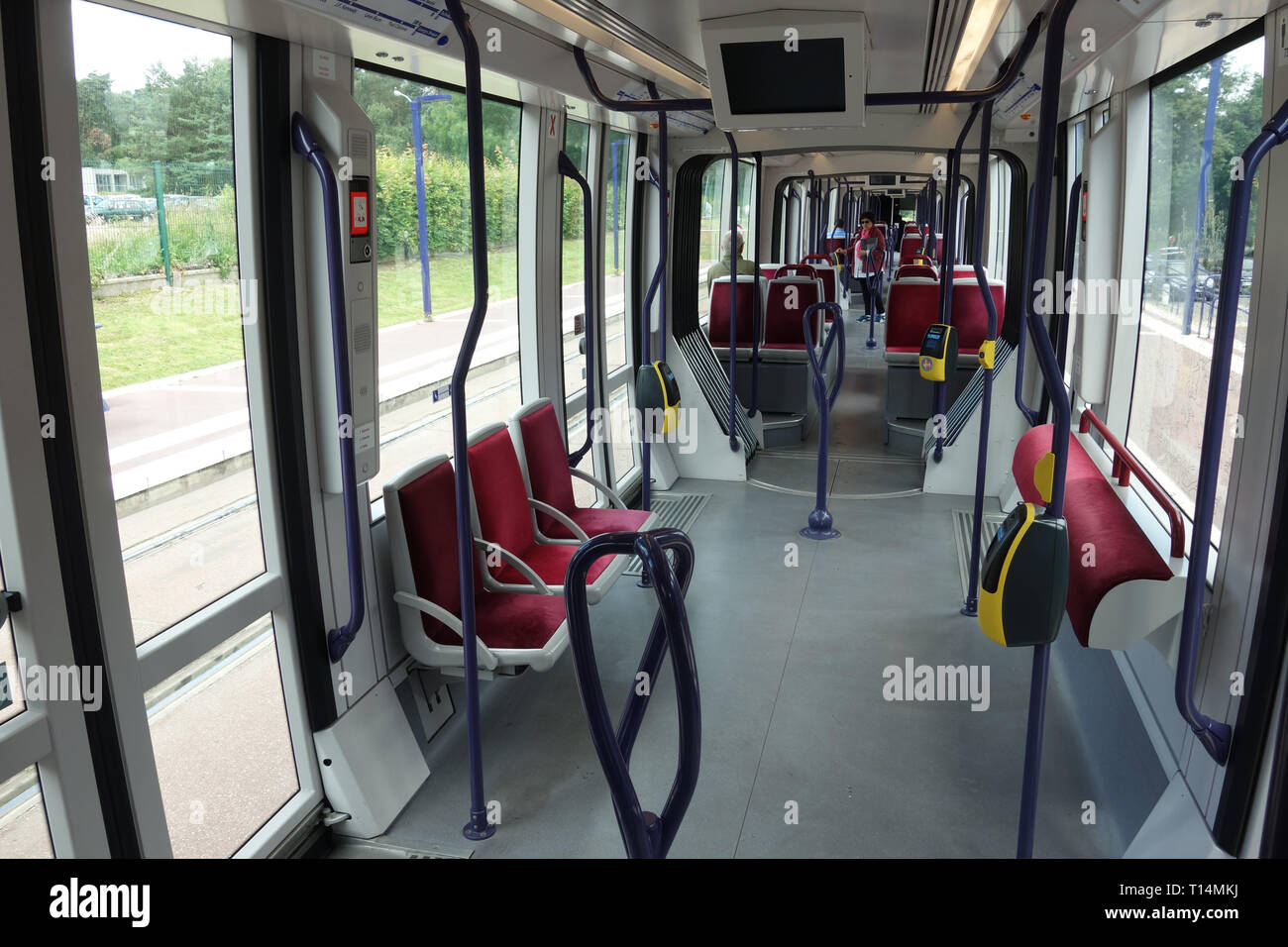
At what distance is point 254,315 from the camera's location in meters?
2.95

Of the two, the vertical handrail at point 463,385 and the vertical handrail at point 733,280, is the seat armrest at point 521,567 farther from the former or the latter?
the vertical handrail at point 733,280

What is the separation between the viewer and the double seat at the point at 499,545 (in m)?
3.54

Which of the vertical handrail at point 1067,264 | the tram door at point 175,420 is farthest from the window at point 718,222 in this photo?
the tram door at point 175,420

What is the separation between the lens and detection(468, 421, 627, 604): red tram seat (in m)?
4.00

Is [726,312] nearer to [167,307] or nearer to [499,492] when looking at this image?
[499,492]

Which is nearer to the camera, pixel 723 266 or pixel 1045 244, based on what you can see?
pixel 1045 244

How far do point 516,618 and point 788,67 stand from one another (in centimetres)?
210

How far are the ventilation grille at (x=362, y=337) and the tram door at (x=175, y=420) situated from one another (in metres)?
0.27

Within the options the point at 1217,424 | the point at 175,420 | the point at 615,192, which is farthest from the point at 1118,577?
the point at 615,192

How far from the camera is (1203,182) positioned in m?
3.90

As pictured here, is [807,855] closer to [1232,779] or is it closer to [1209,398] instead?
[1232,779]

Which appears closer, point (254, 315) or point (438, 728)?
point (254, 315)
